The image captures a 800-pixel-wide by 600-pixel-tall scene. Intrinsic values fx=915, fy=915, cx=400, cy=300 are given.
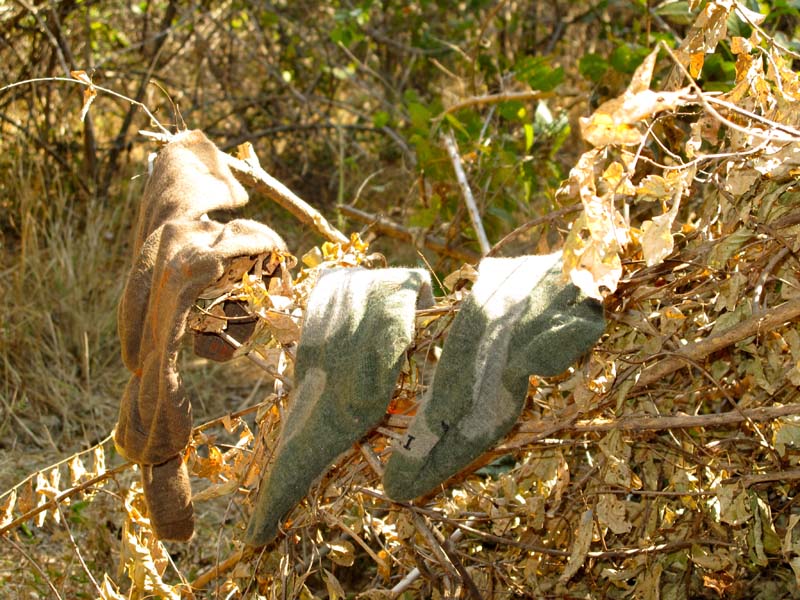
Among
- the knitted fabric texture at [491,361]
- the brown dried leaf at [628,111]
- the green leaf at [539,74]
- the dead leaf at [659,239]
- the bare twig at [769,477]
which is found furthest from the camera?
the green leaf at [539,74]

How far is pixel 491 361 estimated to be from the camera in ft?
3.30

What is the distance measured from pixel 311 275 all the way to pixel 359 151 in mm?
2754

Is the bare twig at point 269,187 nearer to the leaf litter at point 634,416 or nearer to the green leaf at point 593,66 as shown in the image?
the leaf litter at point 634,416

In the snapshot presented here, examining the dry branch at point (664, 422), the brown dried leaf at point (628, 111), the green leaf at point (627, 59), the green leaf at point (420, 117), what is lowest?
the green leaf at point (420, 117)

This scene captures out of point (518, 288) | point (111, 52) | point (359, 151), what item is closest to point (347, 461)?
point (518, 288)

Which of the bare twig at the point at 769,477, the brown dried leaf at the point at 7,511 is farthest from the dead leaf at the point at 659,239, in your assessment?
the brown dried leaf at the point at 7,511

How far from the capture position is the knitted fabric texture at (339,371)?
1.05 metres

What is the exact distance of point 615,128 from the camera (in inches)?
31.4

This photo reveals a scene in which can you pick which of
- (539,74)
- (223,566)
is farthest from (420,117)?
(223,566)

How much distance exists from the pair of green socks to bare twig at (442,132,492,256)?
2.54 feet

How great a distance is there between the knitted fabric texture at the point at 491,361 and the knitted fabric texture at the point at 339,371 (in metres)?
0.06

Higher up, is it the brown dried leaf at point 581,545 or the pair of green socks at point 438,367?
the pair of green socks at point 438,367

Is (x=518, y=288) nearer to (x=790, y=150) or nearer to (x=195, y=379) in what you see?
(x=790, y=150)

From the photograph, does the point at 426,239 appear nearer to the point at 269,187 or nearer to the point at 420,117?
the point at 420,117
